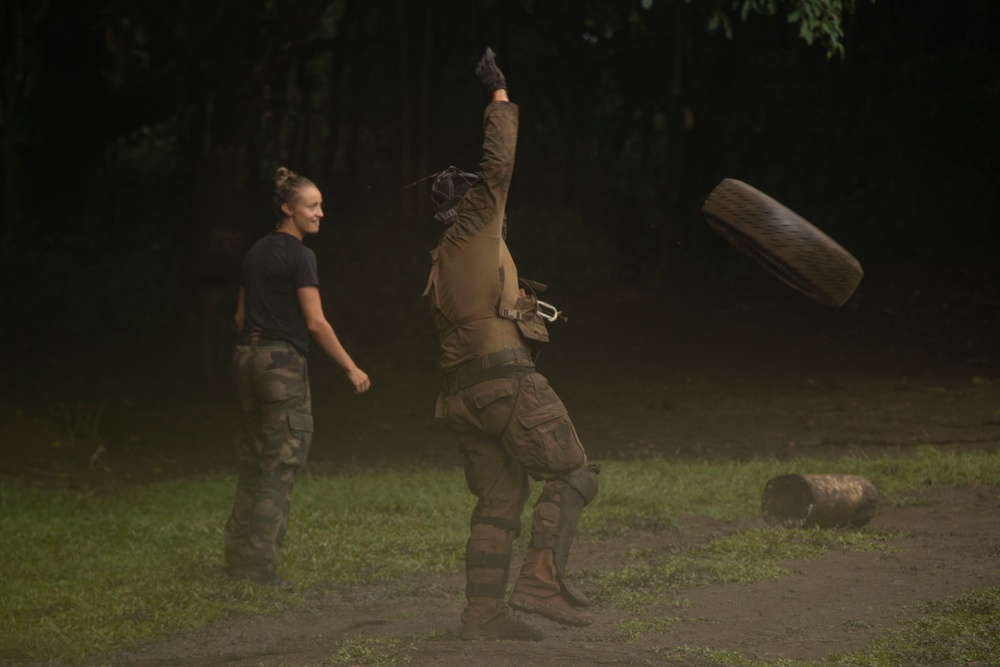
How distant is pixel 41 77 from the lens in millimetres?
20328

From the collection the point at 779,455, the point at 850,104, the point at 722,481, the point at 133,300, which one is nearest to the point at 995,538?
the point at 722,481

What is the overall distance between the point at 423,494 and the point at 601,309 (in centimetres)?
1085

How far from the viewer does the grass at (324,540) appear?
6.59m

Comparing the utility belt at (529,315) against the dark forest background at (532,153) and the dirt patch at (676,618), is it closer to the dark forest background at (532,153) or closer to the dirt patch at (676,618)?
the dirt patch at (676,618)

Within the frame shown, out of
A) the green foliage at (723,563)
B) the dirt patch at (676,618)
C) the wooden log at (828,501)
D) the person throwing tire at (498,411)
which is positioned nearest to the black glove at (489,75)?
the person throwing tire at (498,411)

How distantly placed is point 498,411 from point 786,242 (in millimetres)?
1770

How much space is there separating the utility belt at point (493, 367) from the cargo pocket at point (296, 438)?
1.42 m

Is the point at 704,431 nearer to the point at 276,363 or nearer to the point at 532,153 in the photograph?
the point at 276,363

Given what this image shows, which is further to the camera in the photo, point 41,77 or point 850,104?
point 850,104

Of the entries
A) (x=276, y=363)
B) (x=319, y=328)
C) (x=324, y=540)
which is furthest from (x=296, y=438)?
(x=324, y=540)

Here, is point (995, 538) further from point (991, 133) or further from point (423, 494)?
point (991, 133)

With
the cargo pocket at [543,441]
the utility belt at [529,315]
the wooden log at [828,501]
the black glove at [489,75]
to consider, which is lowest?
the wooden log at [828,501]

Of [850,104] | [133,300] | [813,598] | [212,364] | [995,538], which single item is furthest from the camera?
[850,104]

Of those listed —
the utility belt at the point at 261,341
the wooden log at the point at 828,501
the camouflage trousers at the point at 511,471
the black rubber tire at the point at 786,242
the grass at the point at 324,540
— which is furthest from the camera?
the wooden log at the point at 828,501
